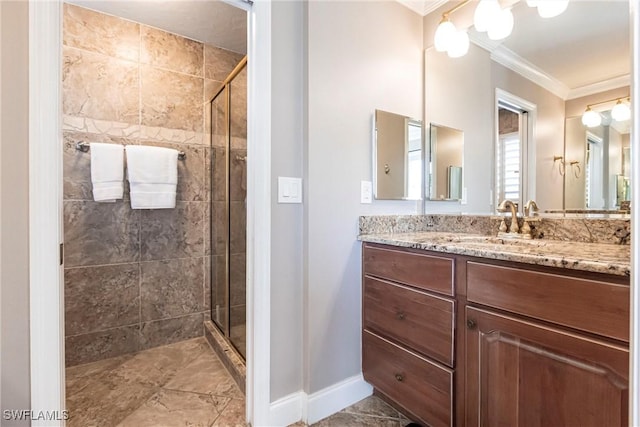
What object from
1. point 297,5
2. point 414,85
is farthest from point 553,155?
point 297,5

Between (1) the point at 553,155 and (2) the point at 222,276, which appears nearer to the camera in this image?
(1) the point at 553,155

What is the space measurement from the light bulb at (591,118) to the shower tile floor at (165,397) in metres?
A: 1.61

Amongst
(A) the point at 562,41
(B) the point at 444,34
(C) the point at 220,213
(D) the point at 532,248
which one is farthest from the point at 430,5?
(C) the point at 220,213

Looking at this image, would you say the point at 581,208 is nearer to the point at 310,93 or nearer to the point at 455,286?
the point at 455,286

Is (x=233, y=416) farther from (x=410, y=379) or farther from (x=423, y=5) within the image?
(x=423, y=5)

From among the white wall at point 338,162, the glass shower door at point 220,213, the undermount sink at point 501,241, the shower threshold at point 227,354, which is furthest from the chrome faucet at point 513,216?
the glass shower door at point 220,213

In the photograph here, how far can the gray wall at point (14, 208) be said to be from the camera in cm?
87

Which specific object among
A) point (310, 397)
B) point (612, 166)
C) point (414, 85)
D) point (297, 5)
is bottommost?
point (310, 397)

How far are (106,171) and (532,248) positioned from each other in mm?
2374

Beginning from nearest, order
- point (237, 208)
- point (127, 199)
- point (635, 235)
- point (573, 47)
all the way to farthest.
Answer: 1. point (635, 235)
2. point (573, 47)
3. point (237, 208)
4. point (127, 199)

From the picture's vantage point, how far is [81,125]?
192 centimetres

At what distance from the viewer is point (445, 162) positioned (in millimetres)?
1859

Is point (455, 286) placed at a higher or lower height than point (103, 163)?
lower

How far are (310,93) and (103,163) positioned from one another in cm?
148
